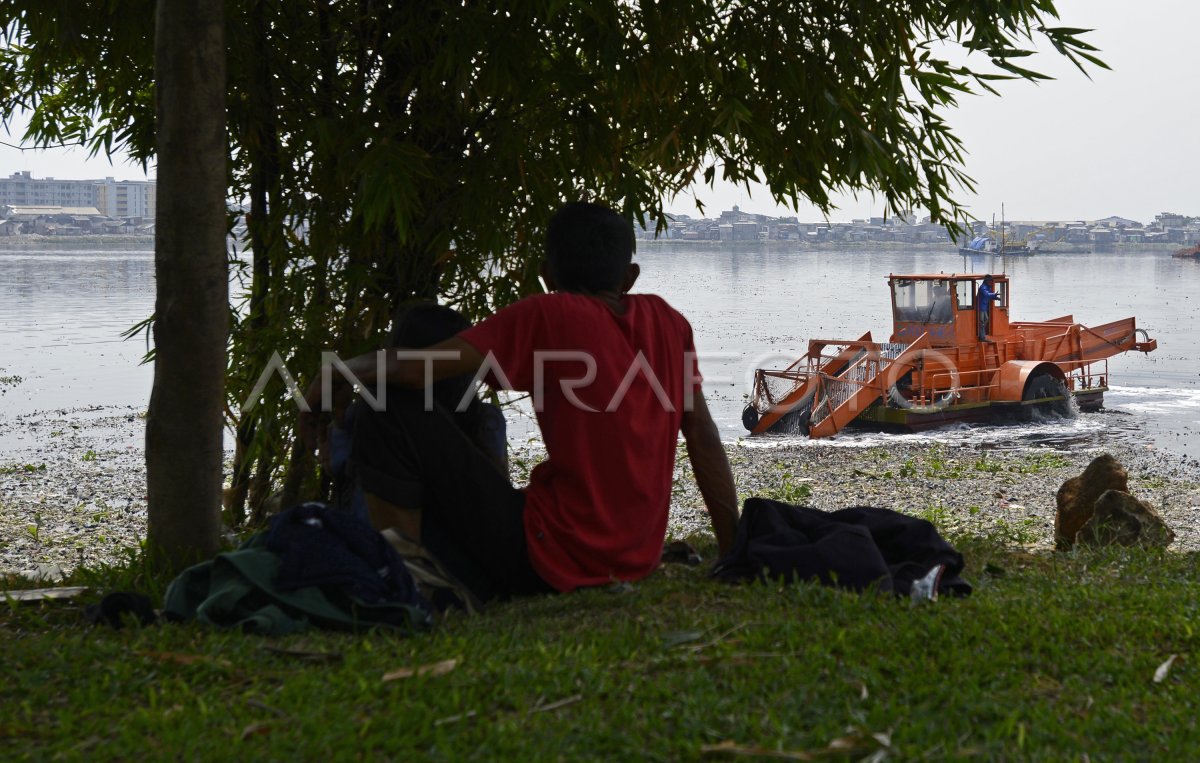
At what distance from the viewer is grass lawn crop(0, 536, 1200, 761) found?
2.14 metres

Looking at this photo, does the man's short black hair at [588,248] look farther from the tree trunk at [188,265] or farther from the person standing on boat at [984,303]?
the person standing on boat at [984,303]

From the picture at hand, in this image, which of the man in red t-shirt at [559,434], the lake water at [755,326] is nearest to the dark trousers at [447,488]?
the man in red t-shirt at [559,434]

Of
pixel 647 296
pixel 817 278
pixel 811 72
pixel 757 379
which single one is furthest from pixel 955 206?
pixel 817 278

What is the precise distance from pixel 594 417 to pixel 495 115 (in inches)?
81.6

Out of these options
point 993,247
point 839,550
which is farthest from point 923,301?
point 993,247

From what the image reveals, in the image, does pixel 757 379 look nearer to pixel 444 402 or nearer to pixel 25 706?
pixel 444 402

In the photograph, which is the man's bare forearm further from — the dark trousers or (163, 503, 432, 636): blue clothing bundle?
(163, 503, 432, 636): blue clothing bundle

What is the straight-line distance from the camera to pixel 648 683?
2426 mm

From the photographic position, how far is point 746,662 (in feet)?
8.41

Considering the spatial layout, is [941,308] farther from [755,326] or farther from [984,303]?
[755,326]

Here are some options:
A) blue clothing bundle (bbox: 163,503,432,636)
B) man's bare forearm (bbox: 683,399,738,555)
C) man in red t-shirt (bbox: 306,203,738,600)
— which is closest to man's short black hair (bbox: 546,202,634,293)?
man in red t-shirt (bbox: 306,203,738,600)

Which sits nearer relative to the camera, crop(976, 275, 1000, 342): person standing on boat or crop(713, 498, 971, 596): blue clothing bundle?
crop(713, 498, 971, 596): blue clothing bundle

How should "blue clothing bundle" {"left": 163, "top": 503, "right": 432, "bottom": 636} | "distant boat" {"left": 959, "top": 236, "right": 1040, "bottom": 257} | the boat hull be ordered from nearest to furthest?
"blue clothing bundle" {"left": 163, "top": 503, "right": 432, "bottom": 636} < the boat hull < "distant boat" {"left": 959, "top": 236, "right": 1040, "bottom": 257}

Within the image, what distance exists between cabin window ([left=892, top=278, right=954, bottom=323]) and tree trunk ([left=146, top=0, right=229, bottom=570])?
14.8 metres
